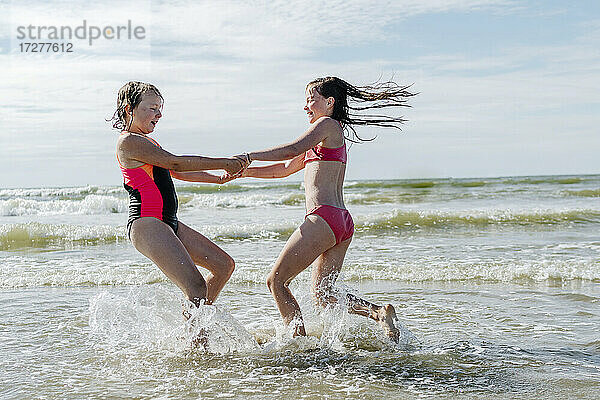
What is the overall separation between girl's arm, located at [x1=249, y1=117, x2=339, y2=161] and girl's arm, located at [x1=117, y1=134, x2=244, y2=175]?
268 millimetres

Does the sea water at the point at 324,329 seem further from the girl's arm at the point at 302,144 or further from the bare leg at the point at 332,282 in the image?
the girl's arm at the point at 302,144

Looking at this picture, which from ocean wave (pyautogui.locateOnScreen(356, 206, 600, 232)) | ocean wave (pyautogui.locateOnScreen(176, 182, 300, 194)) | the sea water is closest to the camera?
the sea water

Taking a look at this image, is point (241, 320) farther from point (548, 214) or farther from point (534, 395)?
point (548, 214)

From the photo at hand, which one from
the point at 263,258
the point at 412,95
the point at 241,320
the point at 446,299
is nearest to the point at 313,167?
the point at 412,95

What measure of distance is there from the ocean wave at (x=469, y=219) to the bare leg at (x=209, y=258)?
9.76 m

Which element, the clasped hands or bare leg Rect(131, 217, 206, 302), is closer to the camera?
bare leg Rect(131, 217, 206, 302)

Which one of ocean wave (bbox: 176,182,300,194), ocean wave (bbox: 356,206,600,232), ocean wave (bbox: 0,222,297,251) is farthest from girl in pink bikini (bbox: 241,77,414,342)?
ocean wave (bbox: 176,182,300,194)

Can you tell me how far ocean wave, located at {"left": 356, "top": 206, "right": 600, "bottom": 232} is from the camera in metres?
15.2

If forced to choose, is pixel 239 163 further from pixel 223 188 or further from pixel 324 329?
pixel 223 188

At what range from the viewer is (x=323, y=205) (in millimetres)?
4750

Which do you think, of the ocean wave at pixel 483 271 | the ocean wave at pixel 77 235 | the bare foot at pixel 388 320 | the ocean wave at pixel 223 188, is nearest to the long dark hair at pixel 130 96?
the bare foot at pixel 388 320

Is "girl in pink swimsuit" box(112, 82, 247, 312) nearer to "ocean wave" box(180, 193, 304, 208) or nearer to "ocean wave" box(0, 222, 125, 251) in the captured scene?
"ocean wave" box(0, 222, 125, 251)

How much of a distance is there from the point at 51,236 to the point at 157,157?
10226 millimetres

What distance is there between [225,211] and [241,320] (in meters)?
15.9
